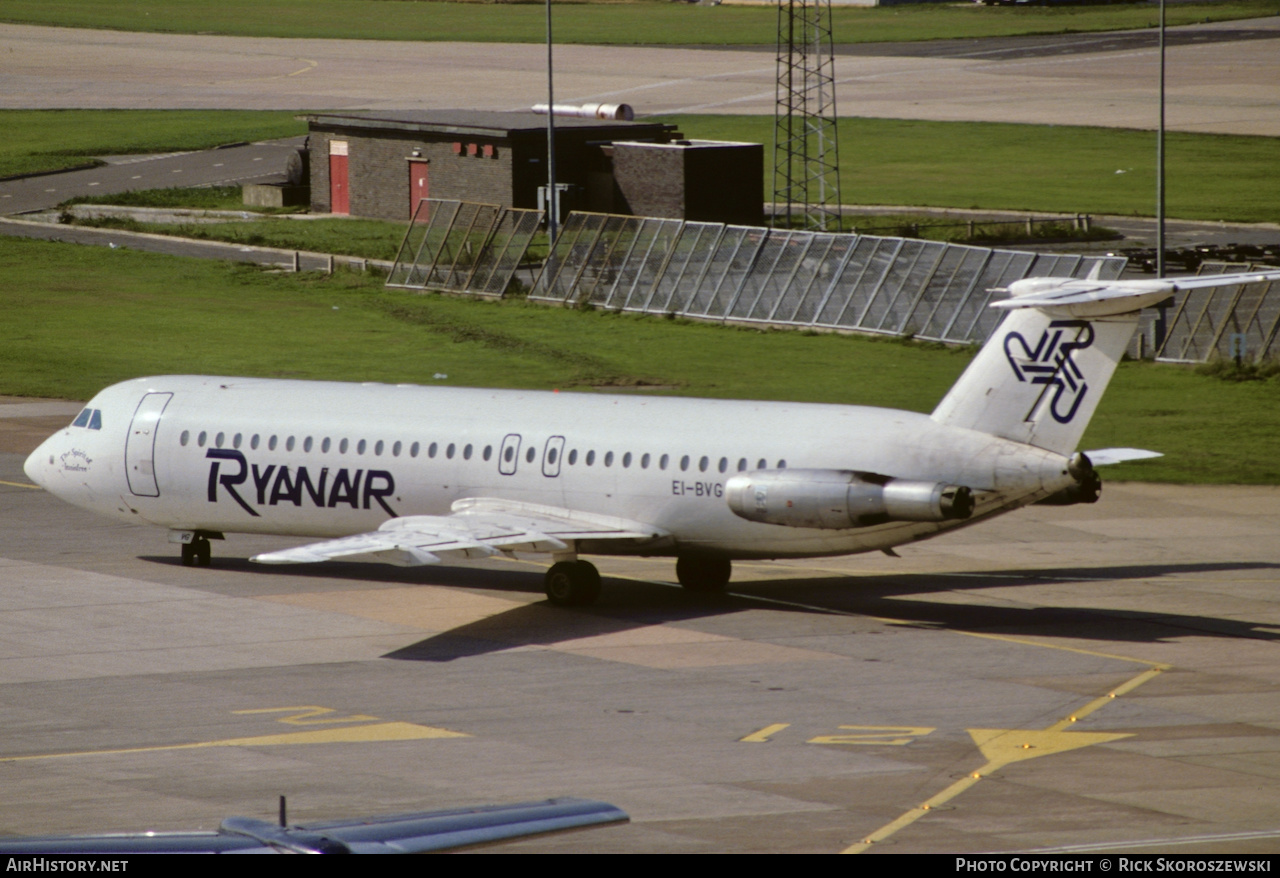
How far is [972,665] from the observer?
31406mm

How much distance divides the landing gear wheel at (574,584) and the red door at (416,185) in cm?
6510

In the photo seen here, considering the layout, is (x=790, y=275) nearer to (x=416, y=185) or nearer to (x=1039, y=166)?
(x=416, y=185)

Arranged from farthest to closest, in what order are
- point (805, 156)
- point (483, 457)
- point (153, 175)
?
point (153, 175)
point (805, 156)
point (483, 457)

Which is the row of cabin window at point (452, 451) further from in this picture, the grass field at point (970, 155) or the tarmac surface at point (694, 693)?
the grass field at point (970, 155)

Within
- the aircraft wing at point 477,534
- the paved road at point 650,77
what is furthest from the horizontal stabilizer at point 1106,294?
the paved road at point 650,77

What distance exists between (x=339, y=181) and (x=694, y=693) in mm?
79777

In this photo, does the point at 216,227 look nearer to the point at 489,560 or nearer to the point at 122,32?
the point at 489,560

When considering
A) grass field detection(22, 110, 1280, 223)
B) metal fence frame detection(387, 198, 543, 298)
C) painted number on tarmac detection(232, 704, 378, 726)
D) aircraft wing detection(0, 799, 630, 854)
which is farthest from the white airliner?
grass field detection(22, 110, 1280, 223)

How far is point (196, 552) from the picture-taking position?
40.6 metres

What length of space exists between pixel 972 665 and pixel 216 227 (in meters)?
75.2

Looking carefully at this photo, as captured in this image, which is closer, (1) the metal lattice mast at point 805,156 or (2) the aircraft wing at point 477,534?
(2) the aircraft wing at point 477,534

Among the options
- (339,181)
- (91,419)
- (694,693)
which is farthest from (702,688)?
(339,181)

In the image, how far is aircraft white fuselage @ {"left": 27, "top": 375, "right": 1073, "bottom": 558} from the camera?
33781mm

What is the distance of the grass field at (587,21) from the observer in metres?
178
